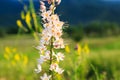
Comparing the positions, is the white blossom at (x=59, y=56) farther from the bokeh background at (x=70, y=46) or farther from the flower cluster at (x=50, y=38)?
the bokeh background at (x=70, y=46)

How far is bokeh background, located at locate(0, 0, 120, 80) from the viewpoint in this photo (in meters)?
5.41

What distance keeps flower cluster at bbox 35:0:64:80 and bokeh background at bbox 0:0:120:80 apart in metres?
0.10

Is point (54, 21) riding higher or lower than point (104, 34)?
higher

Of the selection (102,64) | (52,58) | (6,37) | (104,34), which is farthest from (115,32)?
(52,58)

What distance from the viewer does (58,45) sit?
2.80m

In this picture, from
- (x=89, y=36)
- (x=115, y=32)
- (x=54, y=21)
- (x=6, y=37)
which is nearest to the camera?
(x=54, y=21)

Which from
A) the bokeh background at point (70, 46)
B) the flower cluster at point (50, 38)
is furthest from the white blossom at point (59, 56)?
the bokeh background at point (70, 46)

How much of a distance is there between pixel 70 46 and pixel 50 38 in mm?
15702

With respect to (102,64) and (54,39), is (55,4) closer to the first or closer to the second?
(54,39)

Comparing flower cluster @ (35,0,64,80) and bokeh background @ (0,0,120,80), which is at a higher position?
flower cluster @ (35,0,64,80)

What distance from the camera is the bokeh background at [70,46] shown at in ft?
17.7

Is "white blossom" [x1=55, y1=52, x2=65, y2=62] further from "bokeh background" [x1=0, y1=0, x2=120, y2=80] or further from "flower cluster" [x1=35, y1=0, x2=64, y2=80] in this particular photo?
"bokeh background" [x1=0, y1=0, x2=120, y2=80]

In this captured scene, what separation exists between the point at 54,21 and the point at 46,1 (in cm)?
15

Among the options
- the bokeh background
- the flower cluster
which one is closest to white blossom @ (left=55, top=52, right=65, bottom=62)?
the flower cluster
